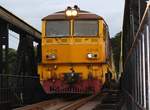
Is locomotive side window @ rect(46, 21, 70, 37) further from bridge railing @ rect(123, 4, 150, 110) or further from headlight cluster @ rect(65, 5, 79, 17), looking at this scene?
bridge railing @ rect(123, 4, 150, 110)

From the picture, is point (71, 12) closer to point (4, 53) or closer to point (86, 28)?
point (86, 28)

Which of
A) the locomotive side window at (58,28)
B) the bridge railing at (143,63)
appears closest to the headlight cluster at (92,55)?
the locomotive side window at (58,28)

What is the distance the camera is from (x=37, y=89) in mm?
25797

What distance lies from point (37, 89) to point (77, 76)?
3.53 meters

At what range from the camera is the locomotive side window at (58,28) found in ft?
76.7

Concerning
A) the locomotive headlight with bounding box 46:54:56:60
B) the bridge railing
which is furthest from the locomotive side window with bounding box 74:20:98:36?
the bridge railing

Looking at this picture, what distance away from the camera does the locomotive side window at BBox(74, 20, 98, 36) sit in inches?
910

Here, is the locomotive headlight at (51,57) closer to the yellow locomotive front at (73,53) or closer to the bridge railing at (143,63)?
the yellow locomotive front at (73,53)

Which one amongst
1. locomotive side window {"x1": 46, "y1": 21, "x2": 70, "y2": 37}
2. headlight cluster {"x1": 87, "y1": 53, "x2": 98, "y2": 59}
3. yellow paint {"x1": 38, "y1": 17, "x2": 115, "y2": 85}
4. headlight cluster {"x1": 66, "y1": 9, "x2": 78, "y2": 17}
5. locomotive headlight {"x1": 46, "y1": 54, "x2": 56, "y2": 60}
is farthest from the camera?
locomotive side window {"x1": 46, "y1": 21, "x2": 70, "y2": 37}

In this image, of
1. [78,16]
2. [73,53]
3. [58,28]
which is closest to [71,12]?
[78,16]

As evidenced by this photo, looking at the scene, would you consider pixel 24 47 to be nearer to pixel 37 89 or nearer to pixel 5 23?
pixel 37 89

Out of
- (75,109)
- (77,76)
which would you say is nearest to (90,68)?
(77,76)

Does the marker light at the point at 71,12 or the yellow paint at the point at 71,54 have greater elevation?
the marker light at the point at 71,12

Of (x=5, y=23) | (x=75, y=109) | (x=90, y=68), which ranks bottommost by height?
(x=75, y=109)
